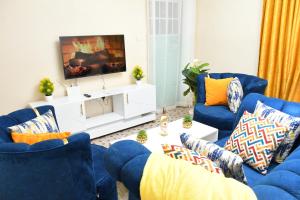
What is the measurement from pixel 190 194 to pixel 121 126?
282 centimetres

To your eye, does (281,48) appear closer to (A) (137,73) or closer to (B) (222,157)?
(A) (137,73)

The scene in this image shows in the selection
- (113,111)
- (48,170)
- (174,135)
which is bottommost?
(113,111)

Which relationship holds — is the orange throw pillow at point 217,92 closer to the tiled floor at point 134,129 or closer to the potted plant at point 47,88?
the tiled floor at point 134,129

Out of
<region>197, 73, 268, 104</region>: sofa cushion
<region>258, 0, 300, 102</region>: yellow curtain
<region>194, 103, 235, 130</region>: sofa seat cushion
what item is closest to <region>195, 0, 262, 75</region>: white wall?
<region>258, 0, 300, 102</region>: yellow curtain

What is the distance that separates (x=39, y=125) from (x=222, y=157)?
1.36 m

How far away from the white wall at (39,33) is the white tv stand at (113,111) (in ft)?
0.83

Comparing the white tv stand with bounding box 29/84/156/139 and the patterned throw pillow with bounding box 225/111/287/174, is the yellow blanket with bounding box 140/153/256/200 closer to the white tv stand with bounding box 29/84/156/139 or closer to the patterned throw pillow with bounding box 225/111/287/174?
the patterned throw pillow with bounding box 225/111/287/174

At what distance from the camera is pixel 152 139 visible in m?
2.26

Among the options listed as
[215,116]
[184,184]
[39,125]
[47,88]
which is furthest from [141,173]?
[47,88]

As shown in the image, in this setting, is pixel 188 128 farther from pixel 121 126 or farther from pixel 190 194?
pixel 190 194

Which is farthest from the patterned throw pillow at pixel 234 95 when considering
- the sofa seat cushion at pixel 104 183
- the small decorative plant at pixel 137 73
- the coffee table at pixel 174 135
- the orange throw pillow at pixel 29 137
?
the orange throw pillow at pixel 29 137

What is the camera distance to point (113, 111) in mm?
3811

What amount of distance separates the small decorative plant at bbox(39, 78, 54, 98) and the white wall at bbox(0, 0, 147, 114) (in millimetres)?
122

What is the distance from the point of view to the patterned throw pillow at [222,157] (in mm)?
1137
